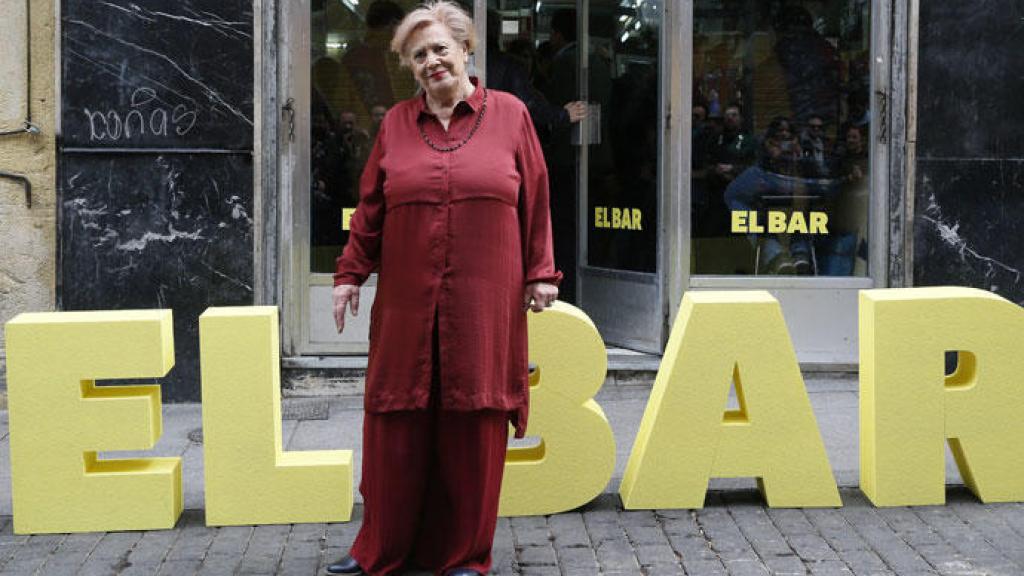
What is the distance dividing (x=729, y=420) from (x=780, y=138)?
3026 millimetres

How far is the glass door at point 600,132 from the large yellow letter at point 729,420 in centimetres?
271

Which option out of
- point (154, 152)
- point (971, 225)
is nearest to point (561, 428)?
point (154, 152)

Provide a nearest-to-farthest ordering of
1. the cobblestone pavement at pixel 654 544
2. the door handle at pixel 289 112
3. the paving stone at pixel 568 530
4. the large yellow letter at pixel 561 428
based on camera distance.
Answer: the cobblestone pavement at pixel 654 544, the paving stone at pixel 568 530, the large yellow letter at pixel 561 428, the door handle at pixel 289 112

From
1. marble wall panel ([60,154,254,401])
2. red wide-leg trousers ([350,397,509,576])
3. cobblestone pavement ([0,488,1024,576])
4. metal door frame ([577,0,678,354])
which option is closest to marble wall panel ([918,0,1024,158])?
metal door frame ([577,0,678,354])

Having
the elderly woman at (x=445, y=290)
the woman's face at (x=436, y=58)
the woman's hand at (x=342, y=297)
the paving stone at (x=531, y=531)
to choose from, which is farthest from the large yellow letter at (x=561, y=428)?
the woman's face at (x=436, y=58)

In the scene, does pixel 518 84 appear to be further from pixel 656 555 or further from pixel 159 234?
pixel 656 555

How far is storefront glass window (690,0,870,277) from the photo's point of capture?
27.5 ft

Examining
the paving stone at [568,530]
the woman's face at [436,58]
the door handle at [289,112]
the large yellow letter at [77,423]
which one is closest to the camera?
the woman's face at [436,58]

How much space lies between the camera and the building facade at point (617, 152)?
25.7 ft

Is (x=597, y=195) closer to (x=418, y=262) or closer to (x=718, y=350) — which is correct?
(x=718, y=350)

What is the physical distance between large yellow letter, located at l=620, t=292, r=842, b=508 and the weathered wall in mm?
3746

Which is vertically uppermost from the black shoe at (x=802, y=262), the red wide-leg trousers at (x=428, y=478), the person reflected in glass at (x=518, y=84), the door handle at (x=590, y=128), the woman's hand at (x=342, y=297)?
the person reflected in glass at (x=518, y=84)

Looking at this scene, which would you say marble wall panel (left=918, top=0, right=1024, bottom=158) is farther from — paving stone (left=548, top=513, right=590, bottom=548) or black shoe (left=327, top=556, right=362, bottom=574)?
black shoe (left=327, top=556, right=362, bottom=574)

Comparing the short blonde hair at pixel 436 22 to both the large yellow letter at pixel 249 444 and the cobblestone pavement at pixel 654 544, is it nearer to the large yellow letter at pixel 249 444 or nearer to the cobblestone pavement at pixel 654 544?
the large yellow letter at pixel 249 444
